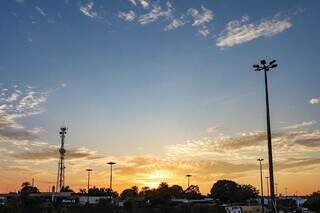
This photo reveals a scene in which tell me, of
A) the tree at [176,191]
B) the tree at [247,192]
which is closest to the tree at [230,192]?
the tree at [247,192]

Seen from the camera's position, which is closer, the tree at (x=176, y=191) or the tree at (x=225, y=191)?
the tree at (x=225, y=191)

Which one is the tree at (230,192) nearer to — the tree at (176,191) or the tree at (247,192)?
the tree at (247,192)

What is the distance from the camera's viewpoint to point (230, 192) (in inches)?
6929

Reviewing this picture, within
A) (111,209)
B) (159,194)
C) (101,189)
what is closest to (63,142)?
(111,209)

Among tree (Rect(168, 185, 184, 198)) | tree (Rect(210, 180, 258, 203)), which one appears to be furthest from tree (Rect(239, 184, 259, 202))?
tree (Rect(168, 185, 184, 198))

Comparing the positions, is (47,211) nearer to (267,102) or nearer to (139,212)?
(139,212)

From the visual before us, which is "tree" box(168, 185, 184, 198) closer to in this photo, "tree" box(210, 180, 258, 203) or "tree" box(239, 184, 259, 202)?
"tree" box(210, 180, 258, 203)

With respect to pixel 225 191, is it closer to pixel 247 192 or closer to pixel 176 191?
pixel 247 192

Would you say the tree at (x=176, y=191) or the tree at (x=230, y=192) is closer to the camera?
the tree at (x=230, y=192)

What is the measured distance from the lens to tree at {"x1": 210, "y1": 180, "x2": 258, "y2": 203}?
17538cm


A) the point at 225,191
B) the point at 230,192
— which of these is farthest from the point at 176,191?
the point at 230,192

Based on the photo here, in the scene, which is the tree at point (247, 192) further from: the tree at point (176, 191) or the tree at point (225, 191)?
the tree at point (176, 191)

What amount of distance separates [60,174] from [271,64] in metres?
72.2

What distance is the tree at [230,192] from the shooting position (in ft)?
575
